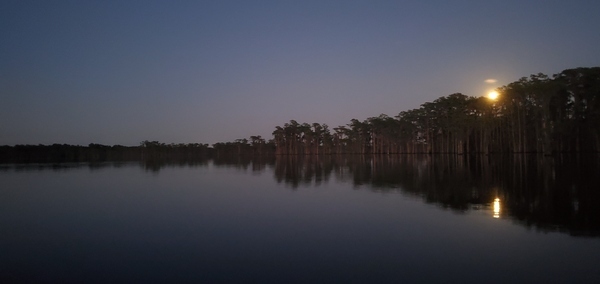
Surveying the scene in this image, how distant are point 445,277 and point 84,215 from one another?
10.8m

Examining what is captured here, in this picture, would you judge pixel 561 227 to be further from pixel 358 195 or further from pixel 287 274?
pixel 358 195

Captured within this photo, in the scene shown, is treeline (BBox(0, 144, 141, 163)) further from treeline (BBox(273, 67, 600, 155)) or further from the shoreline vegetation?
treeline (BBox(273, 67, 600, 155))

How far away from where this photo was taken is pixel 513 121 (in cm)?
5981

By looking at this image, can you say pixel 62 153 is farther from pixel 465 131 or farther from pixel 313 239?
pixel 313 239

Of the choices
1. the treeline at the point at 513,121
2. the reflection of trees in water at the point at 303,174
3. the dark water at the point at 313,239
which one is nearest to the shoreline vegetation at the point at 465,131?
the treeline at the point at 513,121

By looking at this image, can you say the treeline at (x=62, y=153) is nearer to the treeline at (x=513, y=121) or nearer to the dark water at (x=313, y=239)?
the treeline at (x=513, y=121)

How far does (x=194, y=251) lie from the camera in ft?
23.6

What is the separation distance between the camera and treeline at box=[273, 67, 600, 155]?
174 feet

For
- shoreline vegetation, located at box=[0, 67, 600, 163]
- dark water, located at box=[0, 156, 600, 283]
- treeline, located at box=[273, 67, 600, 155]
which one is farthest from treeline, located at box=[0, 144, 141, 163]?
dark water, located at box=[0, 156, 600, 283]

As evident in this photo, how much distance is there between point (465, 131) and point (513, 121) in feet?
42.9

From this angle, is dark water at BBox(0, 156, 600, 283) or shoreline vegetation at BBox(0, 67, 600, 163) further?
shoreline vegetation at BBox(0, 67, 600, 163)

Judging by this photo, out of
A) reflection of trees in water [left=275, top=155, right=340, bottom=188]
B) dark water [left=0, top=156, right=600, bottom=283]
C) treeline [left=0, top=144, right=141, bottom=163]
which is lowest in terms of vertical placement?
dark water [left=0, top=156, right=600, bottom=283]

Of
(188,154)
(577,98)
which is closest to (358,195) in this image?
(577,98)

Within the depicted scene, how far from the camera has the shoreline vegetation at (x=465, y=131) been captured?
Result: 5388cm
